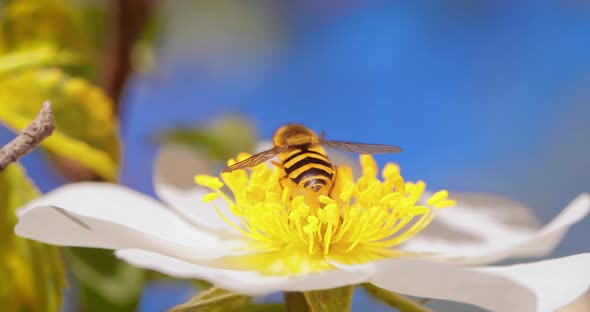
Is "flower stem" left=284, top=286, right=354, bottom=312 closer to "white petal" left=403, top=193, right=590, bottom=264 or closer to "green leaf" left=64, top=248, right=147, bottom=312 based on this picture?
"white petal" left=403, top=193, right=590, bottom=264

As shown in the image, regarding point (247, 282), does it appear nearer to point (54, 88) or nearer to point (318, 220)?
point (318, 220)

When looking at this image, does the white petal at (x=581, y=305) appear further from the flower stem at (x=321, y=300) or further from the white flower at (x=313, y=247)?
the flower stem at (x=321, y=300)

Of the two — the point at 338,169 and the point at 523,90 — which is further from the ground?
the point at 523,90

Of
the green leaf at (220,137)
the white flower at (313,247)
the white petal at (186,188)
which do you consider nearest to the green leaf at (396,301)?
the white flower at (313,247)

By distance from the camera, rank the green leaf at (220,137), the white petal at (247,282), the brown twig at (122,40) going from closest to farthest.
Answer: the white petal at (247,282) < the brown twig at (122,40) < the green leaf at (220,137)

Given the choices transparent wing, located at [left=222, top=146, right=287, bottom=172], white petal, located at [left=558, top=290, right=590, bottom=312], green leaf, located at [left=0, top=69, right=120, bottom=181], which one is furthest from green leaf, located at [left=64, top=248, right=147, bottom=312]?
white petal, located at [left=558, top=290, right=590, bottom=312]

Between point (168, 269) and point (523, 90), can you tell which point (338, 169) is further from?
point (523, 90)

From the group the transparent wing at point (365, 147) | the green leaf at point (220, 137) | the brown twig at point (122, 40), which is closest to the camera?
the transparent wing at point (365, 147)

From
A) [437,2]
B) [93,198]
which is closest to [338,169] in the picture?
[93,198]
